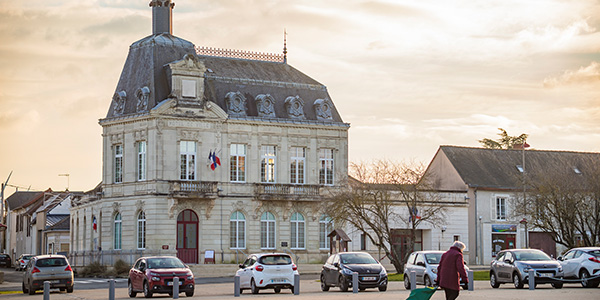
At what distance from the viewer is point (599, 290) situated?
3562cm

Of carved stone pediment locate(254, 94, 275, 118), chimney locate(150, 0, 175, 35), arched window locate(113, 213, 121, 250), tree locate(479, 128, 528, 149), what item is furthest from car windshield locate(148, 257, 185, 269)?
tree locate(479, 128, 528, 149)

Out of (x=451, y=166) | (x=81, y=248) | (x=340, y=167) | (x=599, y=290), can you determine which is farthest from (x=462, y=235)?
(x=599, y=290)

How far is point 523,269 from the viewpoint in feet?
123

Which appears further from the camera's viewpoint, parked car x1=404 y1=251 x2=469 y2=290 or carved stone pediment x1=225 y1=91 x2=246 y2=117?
carved stone pediment x1=225 y1=91 x2=246 y2=117

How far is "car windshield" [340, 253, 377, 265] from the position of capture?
126 ft

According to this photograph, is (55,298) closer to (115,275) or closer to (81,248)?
(115,275)

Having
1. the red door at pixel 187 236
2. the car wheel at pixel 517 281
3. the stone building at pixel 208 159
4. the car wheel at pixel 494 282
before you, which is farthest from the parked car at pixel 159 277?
the red door at pixel 187 236

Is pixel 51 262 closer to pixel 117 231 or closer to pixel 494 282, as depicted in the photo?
pixel 494 282

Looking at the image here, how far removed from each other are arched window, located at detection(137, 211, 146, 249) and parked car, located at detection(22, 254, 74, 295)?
2055 centimetres

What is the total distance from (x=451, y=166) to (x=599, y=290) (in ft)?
130

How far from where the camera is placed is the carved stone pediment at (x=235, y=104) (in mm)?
64938

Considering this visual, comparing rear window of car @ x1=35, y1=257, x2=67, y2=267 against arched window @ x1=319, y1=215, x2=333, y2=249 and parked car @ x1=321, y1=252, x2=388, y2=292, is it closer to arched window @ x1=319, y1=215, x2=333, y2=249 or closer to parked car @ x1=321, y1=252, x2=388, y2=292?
parked car @ x1=321, y1=252, x2=388, y2=292

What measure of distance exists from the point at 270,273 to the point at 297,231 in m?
29.2

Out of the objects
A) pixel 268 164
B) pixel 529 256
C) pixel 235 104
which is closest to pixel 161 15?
pixel 235 104
